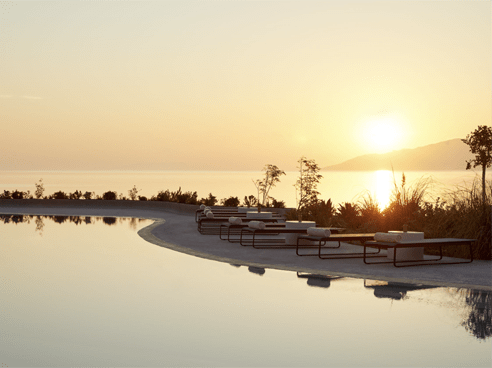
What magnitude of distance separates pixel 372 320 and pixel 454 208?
594 centimetres

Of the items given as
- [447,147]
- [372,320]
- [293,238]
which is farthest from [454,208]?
[447,147]

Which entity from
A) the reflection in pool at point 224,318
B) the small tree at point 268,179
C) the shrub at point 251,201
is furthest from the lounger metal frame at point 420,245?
the small tree at point 268,179

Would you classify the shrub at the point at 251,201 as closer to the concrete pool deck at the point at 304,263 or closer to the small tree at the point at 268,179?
the small tree at the point at 268,179

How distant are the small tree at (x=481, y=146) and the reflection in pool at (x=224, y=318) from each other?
714 inches

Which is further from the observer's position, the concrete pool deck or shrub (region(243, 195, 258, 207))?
shrub (region(243, 195, 258, 207))

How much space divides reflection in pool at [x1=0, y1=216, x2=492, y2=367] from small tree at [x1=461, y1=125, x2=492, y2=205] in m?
18.1

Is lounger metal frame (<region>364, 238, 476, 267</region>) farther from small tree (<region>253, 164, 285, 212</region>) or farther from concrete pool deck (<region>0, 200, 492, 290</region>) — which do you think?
small tree (<region>253, 164, 285, 212</region>)

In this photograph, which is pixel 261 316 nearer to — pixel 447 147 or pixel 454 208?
pixel 454 208

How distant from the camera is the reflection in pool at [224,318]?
12.9 feet

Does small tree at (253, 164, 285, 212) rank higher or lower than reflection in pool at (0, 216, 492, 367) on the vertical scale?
higher

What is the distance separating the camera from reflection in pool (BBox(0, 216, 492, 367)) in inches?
154

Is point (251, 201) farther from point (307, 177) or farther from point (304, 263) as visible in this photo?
point (304, 263)

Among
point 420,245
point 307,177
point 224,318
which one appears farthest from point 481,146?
point 224,318

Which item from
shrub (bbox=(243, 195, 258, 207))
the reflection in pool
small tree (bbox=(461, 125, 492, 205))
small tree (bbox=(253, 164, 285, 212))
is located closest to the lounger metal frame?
the reflection in pool
